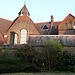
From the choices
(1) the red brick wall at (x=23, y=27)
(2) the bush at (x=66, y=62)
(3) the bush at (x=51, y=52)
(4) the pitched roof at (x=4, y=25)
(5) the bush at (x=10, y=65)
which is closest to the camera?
(5) the bush at (x=10, y=65)

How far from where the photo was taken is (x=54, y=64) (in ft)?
42.7

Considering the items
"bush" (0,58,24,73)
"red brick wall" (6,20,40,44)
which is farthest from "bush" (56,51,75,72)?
"red brick wall" (6,20,40,44)

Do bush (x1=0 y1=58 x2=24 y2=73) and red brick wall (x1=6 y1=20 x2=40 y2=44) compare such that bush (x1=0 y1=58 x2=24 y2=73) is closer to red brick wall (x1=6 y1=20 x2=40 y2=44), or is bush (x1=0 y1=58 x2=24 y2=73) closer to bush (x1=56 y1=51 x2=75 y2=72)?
bush (x1=56 y1=51 x2=75 y2=72)

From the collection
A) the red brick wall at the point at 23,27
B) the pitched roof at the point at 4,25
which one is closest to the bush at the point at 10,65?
the red brick wall at the point at 23,27

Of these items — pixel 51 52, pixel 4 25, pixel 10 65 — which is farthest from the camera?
pixel 4 25

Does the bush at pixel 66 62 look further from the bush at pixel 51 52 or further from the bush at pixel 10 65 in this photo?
the bush at pixel 10 65

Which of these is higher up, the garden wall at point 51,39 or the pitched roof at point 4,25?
the pitched roof at point 4,25

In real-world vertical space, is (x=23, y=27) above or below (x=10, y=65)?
above

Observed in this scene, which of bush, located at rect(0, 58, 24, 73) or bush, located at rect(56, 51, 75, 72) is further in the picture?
bush, located at rect(56, 51, 75, 72)

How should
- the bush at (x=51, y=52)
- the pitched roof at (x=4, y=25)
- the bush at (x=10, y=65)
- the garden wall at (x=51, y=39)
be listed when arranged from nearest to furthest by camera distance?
the bush at (x=10, y=65), the bush at (x=51, y=52), the garden wall at (x=51, y=39), the pitched roof at (x=4, y=25)

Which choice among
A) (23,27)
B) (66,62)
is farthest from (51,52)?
(23,27)

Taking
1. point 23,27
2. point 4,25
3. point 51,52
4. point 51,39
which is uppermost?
point 4,25

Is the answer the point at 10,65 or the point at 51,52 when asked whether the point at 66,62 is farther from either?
the point at 10,65

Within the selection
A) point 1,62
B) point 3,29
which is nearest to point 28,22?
point 3,29
